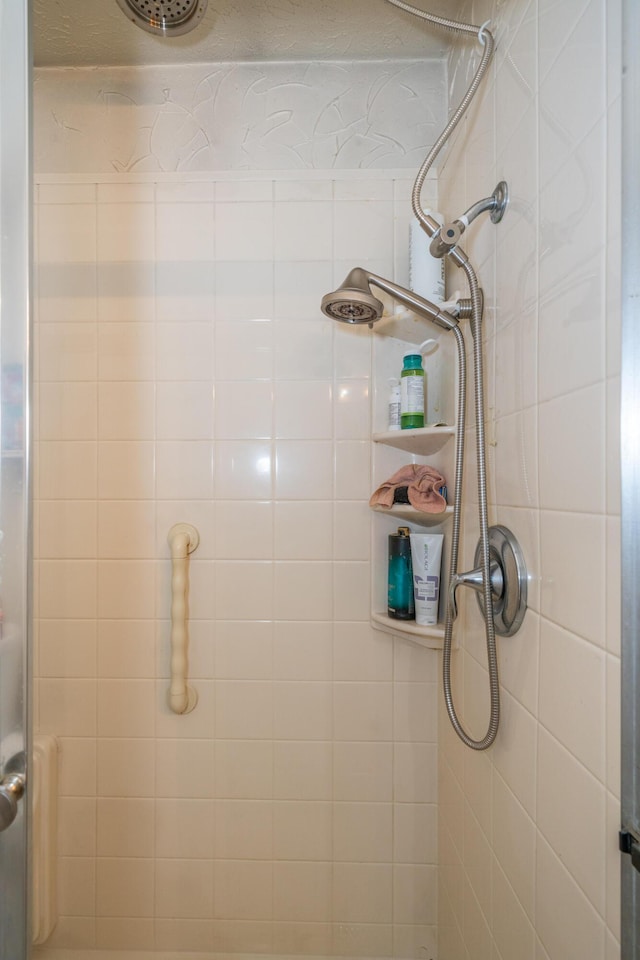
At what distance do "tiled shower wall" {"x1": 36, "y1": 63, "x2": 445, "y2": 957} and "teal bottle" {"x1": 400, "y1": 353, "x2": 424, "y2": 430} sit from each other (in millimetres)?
132

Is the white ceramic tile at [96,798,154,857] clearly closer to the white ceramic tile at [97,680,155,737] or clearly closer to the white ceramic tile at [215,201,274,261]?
the white ceramic tile at [97,680,155,737]

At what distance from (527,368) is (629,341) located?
19 cm

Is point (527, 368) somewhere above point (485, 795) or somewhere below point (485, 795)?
above

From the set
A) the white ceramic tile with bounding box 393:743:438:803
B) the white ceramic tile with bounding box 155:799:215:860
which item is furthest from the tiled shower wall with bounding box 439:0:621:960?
the white ceramic tile with bounding box 155:799:215:860

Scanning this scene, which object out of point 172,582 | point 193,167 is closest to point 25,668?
point 172,582

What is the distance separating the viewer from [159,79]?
1.04 metres

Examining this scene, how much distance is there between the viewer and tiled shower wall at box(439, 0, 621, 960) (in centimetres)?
45

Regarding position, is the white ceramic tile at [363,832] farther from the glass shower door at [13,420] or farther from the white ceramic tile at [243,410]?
the white ceramic tile at [243,410]

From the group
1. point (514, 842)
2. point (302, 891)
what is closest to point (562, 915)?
point (514, 842)

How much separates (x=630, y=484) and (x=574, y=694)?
26 centimetres

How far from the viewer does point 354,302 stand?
0.75 meters

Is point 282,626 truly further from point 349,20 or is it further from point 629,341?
point 349,20

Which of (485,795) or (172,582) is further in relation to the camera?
(172,582)

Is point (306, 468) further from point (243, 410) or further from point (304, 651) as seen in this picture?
point (304, 651)
